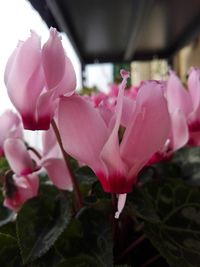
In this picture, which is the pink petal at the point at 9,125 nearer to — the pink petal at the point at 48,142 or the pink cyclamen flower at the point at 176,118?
the pink petal at the point at 48,142

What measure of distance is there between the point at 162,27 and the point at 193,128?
246 centimetres

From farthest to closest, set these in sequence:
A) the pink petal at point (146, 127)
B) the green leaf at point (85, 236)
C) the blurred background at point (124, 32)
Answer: the blurred background at point (124, 32) → the green leaf at point (85, 236) → the pink petal at point (146, 127)

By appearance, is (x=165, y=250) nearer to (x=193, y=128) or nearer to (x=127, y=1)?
(x=193, y=128)

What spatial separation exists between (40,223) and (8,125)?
0.12 meters

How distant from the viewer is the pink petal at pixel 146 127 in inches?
12.2

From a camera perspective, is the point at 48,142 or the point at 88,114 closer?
the point at 88,114

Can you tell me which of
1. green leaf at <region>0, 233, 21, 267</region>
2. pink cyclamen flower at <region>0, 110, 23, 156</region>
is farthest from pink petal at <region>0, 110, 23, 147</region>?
green leaf at <region>0, 233, 21, 267</region>

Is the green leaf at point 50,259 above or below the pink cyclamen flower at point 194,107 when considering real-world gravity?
below

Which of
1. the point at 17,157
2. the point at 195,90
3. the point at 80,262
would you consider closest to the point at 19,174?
the point at 17,157

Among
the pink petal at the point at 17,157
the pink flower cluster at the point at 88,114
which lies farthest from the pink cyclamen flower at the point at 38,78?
the pink petal at the point at 17,157

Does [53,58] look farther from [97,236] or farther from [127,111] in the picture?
[97,236]

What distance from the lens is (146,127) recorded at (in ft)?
1.05

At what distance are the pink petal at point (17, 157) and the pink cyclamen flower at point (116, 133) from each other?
0.14 metres

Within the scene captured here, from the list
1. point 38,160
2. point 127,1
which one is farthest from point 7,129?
point 127,1
